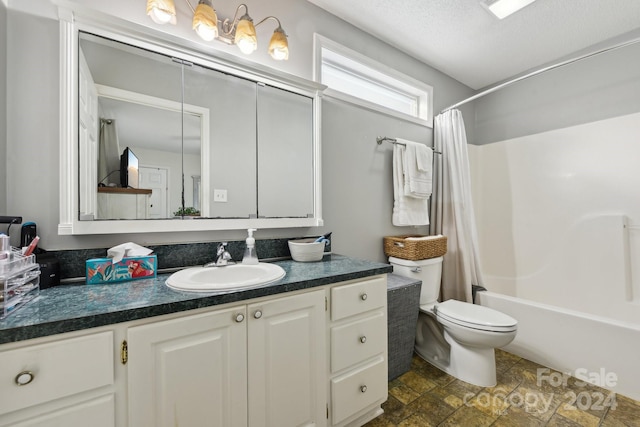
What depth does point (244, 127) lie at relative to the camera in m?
1.46

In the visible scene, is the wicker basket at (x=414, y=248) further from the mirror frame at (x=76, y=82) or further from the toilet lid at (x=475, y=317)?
the mirror frame at (x=76, y=82)

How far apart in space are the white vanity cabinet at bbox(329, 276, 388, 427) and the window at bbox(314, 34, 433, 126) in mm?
1323

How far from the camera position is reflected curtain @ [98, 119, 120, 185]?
1.11 metres

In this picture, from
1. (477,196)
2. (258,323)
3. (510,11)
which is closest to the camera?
(258,323)

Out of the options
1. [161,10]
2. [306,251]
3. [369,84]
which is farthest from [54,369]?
[369,84]

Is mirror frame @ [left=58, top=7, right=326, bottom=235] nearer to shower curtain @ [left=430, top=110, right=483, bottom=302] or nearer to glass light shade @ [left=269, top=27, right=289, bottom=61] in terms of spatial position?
glass light shade @ [left=269, top=27, right=289, bottom=61]

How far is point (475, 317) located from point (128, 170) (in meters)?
2.05

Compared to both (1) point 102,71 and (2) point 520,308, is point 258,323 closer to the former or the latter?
(1) point 102,71

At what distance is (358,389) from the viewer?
4.00ft

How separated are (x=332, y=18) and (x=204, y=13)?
0.94 meters

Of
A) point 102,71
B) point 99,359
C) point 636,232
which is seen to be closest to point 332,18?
point 102,71

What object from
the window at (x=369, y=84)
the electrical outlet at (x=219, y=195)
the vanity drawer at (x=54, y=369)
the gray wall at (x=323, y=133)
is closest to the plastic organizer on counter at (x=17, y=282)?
the vanity drawer at (x=54, y=369)

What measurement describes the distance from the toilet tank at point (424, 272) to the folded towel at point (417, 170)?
52cm

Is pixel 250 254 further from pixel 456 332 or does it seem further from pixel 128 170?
pixel 456 332
